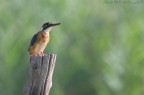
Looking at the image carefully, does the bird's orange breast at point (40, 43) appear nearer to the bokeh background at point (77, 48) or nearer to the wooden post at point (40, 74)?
the wooden post at point (40, 74)

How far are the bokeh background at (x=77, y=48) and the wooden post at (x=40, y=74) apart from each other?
20.1ft

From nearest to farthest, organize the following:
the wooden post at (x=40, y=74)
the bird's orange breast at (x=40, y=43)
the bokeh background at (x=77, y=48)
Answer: the wooden post at (x=40, y=74) < the bird's orange breast at (x=40, y=43) < the bokeh background at (x=77, y=48)

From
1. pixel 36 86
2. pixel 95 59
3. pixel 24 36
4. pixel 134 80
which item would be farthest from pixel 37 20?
pixel 36 86

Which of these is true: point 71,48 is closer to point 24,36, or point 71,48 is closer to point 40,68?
point 24,36

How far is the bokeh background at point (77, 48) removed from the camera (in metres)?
12.8

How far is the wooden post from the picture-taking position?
20.5 feet

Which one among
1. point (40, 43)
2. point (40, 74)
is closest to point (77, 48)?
point (40, 43)

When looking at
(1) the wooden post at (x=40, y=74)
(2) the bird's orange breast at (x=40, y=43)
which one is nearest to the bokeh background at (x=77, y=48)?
(2) the bird's orange breast at (x=40, y=43)

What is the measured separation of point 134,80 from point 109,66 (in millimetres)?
593

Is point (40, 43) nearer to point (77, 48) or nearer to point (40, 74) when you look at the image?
point (40, 74)

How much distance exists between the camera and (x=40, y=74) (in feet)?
20.5

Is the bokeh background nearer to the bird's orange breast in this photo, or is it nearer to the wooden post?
the bird's orange breast

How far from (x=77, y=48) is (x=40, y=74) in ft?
23.8

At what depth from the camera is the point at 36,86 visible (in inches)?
247
